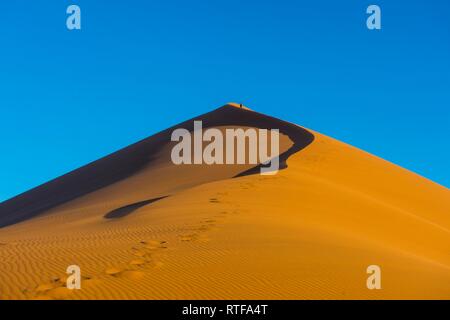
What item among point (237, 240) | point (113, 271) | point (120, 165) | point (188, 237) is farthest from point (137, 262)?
point (120, 165)

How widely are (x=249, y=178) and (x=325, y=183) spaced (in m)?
4.07

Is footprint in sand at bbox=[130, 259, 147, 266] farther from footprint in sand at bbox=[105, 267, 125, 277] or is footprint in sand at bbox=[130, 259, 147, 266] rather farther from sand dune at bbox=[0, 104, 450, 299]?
footprint in sand at bbox=[105, 267, 125, 277]

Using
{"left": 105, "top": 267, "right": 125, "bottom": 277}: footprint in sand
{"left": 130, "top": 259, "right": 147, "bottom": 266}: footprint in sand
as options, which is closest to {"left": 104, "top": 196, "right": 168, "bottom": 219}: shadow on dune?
{"left": 130, "top": 259, "right": 147, "bottom": 266}: footprint in sand

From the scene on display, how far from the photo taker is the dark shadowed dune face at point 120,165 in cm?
3342

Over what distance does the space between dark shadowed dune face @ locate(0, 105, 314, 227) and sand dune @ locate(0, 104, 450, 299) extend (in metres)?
1.29

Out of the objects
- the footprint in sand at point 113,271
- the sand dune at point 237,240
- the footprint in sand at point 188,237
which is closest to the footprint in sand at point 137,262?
the sand dune at point 237,240

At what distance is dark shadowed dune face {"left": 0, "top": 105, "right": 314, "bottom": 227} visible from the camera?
33.4 meters

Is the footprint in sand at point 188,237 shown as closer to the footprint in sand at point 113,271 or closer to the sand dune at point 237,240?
the sand dune at point 237,240

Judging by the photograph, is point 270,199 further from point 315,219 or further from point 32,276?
point 32,276

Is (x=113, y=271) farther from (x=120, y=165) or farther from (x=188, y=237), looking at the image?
(x=120, y=165)

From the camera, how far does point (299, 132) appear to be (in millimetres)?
42469

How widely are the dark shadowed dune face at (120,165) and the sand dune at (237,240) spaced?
1.29 m
